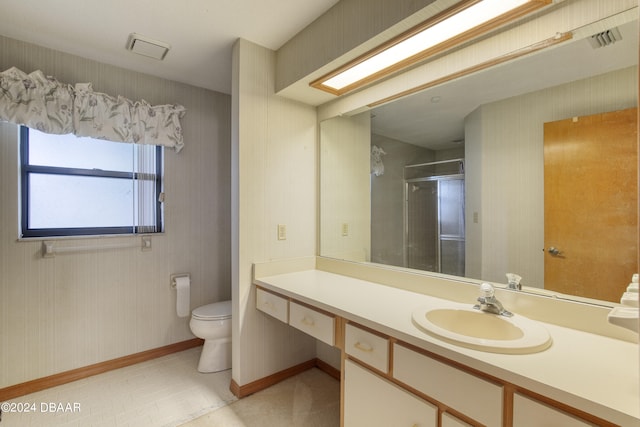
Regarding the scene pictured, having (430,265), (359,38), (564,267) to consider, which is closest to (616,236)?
(564,267)

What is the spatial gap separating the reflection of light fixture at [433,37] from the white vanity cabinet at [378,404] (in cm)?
154

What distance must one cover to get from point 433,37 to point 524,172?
0.78 metres

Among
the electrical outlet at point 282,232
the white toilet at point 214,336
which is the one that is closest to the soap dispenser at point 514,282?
the electrical outlet at point 282,232

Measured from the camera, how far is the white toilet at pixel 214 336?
2.23 m

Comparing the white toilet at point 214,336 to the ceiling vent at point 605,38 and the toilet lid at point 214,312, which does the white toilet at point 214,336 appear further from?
the ceiling vent at point 605,38

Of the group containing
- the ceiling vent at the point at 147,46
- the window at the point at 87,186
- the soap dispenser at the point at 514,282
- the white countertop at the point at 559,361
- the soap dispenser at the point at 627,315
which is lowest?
the white countertop at the point at 559,361

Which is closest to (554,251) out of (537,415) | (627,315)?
(627,315)

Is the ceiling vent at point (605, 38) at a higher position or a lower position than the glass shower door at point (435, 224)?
higher

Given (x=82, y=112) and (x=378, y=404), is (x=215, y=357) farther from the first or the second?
(x=82, y=112)

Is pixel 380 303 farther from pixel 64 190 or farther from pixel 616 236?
pixel 64 190

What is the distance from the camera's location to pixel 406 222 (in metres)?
1.89

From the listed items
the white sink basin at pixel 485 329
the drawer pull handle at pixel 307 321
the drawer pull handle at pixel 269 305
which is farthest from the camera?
the drawer pull handle at pixel 269 305

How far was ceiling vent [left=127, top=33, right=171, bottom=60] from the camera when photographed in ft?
6.34

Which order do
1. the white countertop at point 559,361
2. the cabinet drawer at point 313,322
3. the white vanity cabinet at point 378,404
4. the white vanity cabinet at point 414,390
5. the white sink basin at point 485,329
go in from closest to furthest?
the white countertop at point 559,361, the white vanity cabinet at point 414,390, the white sink basin at point 485,329, the white vanity cabinet at point 378,404, the cabinet drawer at point 313,322
